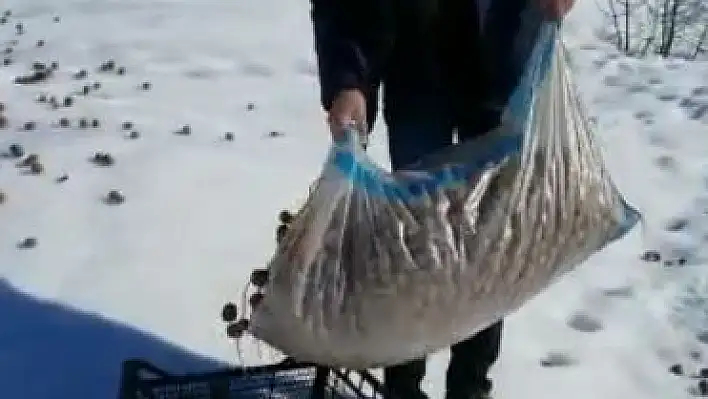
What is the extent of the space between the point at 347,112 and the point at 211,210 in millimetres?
1482

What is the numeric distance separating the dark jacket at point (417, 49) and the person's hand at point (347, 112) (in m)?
0.03

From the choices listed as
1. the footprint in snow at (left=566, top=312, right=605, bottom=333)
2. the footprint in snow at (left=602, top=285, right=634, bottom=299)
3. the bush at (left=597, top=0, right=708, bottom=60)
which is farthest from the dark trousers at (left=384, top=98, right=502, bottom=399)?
the bush at (left=597, top=0, right=708, bottom=60)

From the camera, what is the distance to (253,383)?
9.20 feet

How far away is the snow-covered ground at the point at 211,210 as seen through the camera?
10.0ft

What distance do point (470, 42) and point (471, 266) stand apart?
1.60 ft

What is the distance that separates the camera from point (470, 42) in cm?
251

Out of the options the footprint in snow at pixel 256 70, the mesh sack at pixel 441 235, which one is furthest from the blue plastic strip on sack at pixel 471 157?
the footprint in snow at pixel 256 70

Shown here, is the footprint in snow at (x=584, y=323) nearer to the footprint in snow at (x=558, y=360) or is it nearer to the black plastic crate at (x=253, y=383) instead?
the footprint in snow at (x=558, y=360)

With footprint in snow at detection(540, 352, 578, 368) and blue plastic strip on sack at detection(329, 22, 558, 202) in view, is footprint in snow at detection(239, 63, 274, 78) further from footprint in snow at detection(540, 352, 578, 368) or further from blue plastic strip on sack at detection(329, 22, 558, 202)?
blue plastic strip on sack at detection(329, 22, 558, 202)

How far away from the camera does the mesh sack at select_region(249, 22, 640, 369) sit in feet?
7.06

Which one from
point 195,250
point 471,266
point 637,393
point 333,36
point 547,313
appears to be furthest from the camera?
point 195,250

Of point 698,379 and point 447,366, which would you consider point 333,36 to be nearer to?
point 447,366

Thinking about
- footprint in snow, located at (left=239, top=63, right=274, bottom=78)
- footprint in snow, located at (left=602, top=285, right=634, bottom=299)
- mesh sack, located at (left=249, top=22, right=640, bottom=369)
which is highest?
footprint in snow, located at (left=239, top=63, right=274, bottom=78)

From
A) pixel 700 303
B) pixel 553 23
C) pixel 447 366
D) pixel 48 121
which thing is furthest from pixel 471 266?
pixel 48 121
